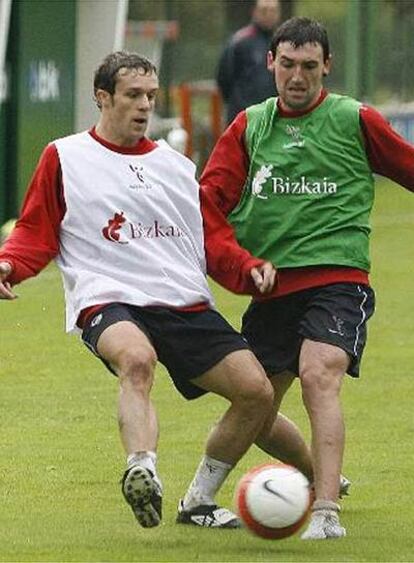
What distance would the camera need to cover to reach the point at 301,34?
833 cm

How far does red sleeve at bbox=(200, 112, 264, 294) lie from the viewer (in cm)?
818

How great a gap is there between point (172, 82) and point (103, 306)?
21453mm

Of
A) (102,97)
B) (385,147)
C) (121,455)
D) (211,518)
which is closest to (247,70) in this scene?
(121,455)

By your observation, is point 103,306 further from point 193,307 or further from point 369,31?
point 369,31

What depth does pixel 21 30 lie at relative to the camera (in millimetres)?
20188

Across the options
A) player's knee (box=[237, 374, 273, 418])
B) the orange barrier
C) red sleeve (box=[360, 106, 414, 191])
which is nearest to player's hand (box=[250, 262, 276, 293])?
player's knee (box=[237, 374, 273, 418])

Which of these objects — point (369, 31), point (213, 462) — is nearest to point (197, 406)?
point (213, 462)

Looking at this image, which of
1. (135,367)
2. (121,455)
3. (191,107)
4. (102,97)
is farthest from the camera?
(191,107)

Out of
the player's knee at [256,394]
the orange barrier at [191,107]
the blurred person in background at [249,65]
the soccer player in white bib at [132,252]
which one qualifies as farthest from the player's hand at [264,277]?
the orange barrier at [191,107]

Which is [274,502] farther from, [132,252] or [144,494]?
[132,252]

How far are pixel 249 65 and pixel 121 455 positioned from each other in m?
10.8

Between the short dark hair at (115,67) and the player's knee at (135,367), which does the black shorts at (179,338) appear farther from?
the short dark hair at (115,67)

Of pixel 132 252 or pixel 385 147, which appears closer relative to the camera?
pixel 132 252

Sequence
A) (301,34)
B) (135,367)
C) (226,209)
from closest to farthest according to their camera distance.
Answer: (135,367)
(301,34)
(226,209)
